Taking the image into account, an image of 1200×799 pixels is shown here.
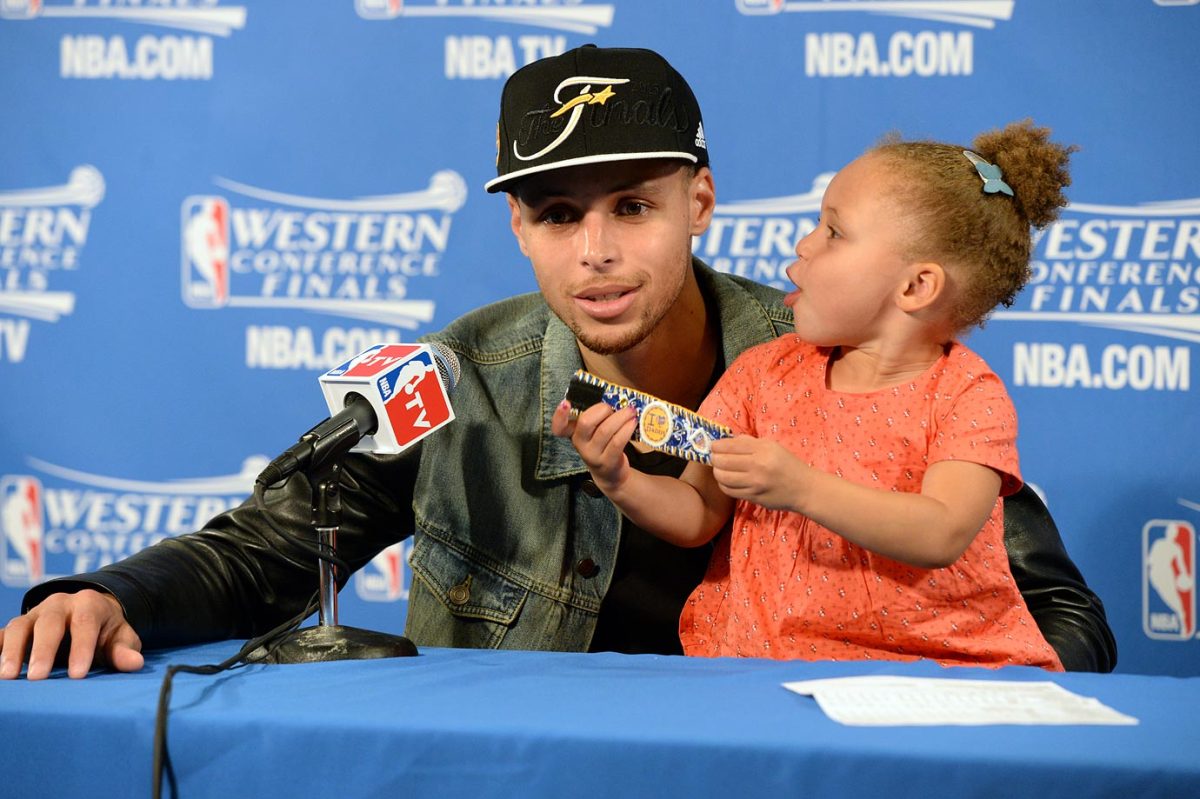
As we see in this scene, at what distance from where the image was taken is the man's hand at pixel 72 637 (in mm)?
1235

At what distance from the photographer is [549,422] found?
1.97m

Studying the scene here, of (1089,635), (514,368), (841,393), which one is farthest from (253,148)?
(1089,635)

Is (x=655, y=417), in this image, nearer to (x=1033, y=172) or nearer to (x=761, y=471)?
(x=761, y=471)

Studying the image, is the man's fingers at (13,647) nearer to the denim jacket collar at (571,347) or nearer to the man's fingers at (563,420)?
the man's fingers at (563,420)

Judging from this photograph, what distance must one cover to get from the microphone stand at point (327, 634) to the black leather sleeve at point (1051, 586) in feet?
3.18

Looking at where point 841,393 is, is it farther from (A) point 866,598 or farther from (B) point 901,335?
(A) point 866,598

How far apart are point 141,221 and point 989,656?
244 cm

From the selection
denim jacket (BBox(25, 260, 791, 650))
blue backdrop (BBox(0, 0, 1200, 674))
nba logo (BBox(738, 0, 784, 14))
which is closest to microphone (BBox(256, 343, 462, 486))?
denim jacket (BBox(25, 260, 791, 650))

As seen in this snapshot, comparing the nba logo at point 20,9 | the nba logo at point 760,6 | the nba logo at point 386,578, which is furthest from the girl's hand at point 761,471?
the nba logo at point 20,9

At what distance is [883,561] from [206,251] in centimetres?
215

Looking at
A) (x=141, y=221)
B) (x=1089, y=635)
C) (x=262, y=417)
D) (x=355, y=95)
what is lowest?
(x=1089, y=635)

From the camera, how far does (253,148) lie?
307cm

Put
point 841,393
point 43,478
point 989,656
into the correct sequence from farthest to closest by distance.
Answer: point 43,478 < point 841,393 < point 989,656

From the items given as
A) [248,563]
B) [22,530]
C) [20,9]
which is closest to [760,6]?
[248,563]
